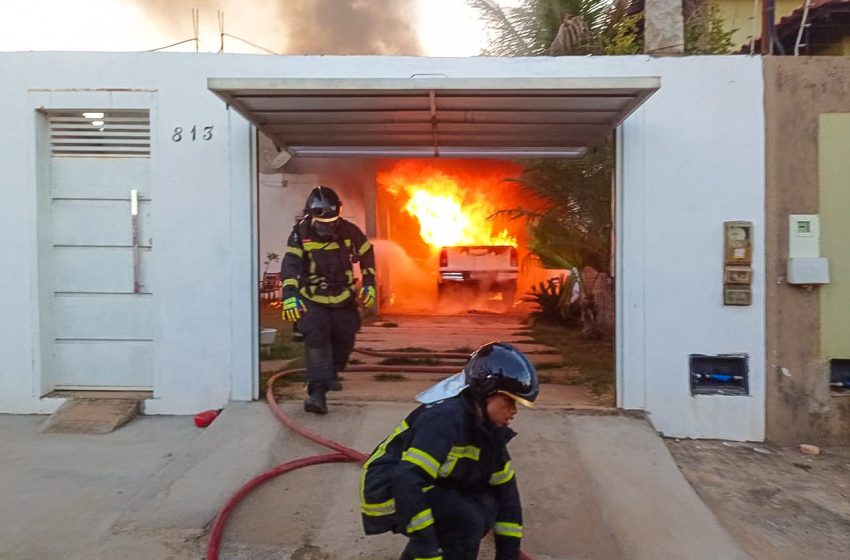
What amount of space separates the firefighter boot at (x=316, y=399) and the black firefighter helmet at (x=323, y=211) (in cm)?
124

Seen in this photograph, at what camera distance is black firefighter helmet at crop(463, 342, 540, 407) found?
2664 mm

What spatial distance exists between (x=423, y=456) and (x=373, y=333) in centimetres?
796

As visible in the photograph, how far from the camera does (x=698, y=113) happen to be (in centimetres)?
559

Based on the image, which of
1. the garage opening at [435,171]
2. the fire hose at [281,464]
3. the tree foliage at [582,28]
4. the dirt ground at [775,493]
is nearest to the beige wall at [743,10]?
the tree foliage at [582,28]

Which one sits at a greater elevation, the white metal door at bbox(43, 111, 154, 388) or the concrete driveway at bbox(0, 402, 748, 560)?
the white metal door at bbox(43, 111, 154, 388)

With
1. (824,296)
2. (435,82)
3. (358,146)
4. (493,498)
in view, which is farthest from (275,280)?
(493,498)

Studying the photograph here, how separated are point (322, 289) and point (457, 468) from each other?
2.99 metres

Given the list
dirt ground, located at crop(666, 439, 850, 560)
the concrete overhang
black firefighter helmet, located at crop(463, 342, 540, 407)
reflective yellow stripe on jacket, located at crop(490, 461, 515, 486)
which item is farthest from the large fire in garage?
black firefighter helmet, located at crop(463, 342, 540, 407)

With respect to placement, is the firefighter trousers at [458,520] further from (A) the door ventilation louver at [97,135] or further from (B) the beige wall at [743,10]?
(B) the beige wall at [743,10]

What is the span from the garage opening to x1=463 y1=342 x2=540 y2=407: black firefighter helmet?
8.65 feet

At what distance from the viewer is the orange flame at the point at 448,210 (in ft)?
61.3

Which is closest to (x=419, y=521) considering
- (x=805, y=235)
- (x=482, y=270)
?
(x=805, y=235)

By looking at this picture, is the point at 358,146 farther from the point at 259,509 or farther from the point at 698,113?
the point at 259,509

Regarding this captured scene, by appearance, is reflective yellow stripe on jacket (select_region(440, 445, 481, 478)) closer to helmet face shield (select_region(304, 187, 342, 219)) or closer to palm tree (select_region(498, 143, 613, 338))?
helmet face shield (select_region(304, 187, 342, 219))
